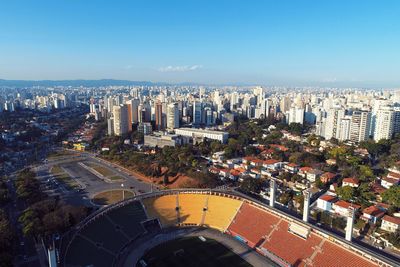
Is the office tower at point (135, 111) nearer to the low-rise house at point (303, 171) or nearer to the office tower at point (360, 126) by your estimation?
the low-rise house at point (303, 171)

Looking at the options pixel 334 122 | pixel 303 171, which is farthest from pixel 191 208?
pixel 334 122

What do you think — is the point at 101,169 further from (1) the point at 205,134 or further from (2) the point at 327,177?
(2) the point at 327,177

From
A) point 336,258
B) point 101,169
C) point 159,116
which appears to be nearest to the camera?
point 336,258

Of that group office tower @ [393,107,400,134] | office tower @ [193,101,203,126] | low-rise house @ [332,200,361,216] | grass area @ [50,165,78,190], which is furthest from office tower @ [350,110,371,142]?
grass area @ [50,165,78,190]

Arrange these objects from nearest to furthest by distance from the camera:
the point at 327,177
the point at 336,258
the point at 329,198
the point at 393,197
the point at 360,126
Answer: the point at 336,258 < the point at 393,197 < the point at 329,198 < the point at 327,177 < the point at 360,126

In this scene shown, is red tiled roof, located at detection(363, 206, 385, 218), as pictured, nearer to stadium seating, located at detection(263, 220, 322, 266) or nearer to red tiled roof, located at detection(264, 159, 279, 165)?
stadium seating, located at detection(263, 220, 322, 266)

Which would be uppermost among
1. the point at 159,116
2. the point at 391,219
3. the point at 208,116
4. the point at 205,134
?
the point at 159,116
